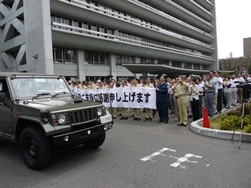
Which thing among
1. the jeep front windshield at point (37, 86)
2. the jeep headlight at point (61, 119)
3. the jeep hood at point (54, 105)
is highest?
the jeep front windshield at point (37, 86)

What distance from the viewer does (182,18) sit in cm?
4941

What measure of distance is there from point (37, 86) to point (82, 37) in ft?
69.4

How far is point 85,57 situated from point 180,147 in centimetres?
2504

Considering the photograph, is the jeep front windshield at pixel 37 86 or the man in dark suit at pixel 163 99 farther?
the man in dark suit at pixel 163 99

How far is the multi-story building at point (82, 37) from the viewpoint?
22.8 m

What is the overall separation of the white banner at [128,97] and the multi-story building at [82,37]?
12438 millimetres

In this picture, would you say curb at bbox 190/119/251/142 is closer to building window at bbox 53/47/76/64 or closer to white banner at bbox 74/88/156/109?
white banner at bbox 74/88/156/109

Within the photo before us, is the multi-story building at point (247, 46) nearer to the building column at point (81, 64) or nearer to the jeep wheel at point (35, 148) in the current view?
the building column at point (81, 64)

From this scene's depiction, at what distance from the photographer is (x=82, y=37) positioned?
2541 centimetres

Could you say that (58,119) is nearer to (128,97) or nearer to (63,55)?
(128,97)

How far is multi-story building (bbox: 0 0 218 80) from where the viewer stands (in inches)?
897

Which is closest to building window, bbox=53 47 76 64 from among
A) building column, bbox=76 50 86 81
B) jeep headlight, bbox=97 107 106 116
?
building column, bbox=76 50 86 81

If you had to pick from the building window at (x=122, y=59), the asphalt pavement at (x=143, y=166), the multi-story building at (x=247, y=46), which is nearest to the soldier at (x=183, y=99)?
the asphalt pavement at (x=143, y=166)

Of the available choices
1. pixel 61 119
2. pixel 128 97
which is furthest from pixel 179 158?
pixel 128 97
